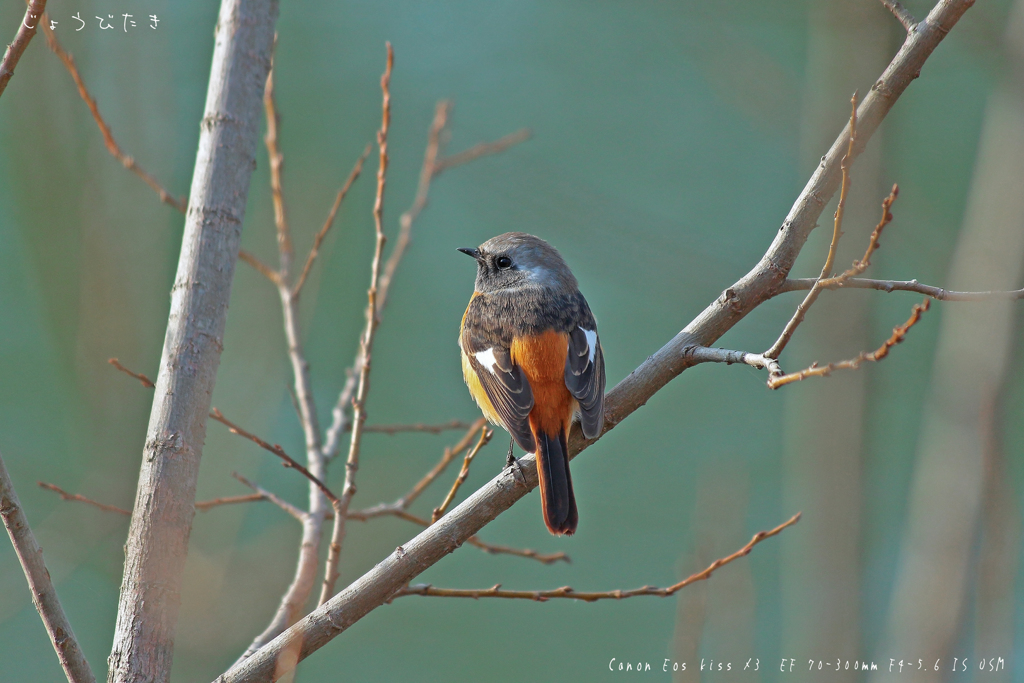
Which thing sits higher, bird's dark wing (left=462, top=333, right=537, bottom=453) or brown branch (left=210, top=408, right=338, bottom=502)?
bird's dark wing (left=462, top=333, right=537, bottom=453)

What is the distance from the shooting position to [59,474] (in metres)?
5.55

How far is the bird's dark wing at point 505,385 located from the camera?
312 centimetres

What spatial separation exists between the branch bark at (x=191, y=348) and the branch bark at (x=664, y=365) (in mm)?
267

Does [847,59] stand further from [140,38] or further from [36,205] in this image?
[36,205]

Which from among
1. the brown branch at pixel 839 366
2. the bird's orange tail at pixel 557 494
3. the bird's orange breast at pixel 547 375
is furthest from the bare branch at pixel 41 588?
the brown branch at pixel 839 366

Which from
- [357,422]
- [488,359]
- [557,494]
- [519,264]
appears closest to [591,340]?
[488,359]

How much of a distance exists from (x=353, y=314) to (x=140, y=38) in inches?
175

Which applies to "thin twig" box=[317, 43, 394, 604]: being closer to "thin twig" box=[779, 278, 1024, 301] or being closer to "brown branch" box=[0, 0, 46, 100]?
"brown branch" box=[0, 0, 46, 100]

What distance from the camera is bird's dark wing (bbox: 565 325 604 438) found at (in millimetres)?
2896

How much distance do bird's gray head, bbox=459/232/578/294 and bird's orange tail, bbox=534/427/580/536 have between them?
1258mm

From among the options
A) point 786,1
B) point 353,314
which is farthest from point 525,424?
point 353,314

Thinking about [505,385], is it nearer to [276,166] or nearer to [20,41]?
[276,166]

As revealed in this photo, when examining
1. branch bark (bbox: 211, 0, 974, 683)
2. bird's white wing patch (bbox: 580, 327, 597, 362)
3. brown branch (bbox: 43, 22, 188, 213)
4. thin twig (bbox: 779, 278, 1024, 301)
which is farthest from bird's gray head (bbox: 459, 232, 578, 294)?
thin twig (bbox: 779, 278, 1024, 301)

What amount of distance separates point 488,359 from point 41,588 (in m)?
2.00
